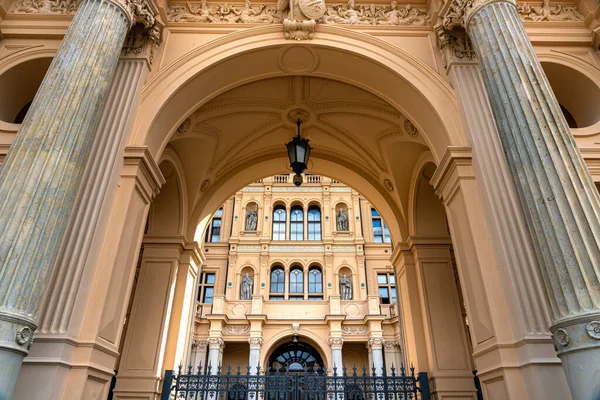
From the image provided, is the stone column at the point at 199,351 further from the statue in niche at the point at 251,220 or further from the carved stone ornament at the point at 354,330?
the carved stone ornament at the point at 354,330

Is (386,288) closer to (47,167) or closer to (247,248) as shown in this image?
(247,248)

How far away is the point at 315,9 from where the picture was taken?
6.98m

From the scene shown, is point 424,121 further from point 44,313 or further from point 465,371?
point 44,313

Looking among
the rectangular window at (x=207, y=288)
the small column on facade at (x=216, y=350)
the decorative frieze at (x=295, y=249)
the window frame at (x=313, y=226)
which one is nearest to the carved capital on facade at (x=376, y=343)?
the decorative frieze at (x=295, y=249)

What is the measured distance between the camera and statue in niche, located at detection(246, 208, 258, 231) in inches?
988

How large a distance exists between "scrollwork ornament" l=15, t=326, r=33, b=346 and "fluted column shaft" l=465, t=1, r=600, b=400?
4.73 m

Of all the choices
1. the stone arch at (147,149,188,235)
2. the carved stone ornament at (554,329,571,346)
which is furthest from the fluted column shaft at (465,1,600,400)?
the stone arch at (147,149,188,235)

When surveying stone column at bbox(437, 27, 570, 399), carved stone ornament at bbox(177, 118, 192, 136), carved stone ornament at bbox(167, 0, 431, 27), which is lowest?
stone column at bbox(437, 27, 570, 399)

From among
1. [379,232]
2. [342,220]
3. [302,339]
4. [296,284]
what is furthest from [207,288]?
[379,232]

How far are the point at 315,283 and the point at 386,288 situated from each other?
13.8 feet

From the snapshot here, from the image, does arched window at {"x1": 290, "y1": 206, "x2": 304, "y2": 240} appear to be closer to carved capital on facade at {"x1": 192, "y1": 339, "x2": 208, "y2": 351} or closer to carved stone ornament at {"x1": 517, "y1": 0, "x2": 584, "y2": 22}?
carved capital on facade at {"x1": 192, "y1": 339, "x2": 208, "y2": 351}

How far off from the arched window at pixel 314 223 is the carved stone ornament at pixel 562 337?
2130 centimetres

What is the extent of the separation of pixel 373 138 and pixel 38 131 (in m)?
6.84

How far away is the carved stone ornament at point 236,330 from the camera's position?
21.8m
